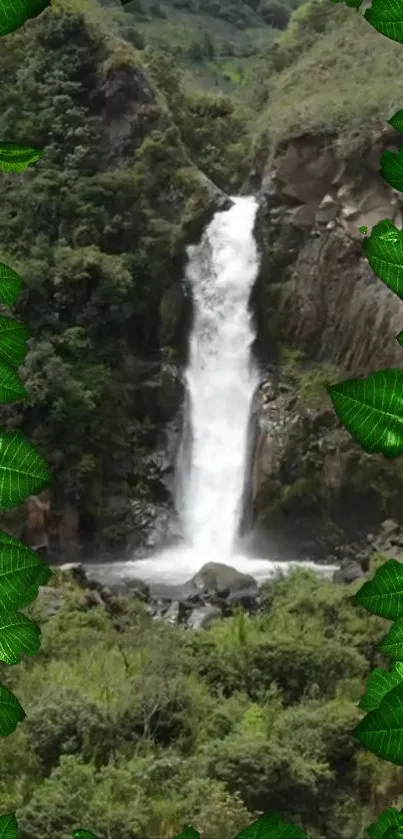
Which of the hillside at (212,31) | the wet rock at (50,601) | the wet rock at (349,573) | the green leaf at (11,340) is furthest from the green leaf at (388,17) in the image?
the hillside at (212,31)

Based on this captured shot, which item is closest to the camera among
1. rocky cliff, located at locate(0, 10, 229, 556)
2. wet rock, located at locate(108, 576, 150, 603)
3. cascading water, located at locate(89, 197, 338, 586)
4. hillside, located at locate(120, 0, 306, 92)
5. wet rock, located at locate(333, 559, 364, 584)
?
wet rock, located at locate(108, 576, 150, 603)

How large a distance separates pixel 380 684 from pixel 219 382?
19519mm

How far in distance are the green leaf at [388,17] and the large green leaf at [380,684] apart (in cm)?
45

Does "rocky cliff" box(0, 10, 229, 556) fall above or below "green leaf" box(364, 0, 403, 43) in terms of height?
below

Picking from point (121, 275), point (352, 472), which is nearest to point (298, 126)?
point (121, 275)

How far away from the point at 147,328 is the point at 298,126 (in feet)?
19.8

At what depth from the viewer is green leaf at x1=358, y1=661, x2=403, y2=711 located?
646 mm

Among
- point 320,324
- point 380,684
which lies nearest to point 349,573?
point 320,324

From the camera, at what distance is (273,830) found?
0.57m

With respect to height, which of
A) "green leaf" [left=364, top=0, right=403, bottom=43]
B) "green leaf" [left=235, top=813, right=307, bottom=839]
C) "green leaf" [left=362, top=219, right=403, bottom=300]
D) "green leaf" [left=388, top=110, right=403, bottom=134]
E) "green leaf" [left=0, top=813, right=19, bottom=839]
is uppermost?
"green leaf" [left=364, top=0, right=403, bottom=43]

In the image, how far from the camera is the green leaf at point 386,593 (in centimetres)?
62

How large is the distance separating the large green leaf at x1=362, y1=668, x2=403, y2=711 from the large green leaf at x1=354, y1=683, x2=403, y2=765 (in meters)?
0.07

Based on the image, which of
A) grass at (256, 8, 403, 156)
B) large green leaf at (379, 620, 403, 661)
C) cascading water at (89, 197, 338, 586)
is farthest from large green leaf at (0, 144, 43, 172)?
grass at (256, 8, 403, 156)

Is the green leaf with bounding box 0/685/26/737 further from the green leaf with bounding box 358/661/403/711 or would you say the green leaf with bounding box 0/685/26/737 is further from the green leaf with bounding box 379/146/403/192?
the green leaf with bounding box 379/146/403/192
